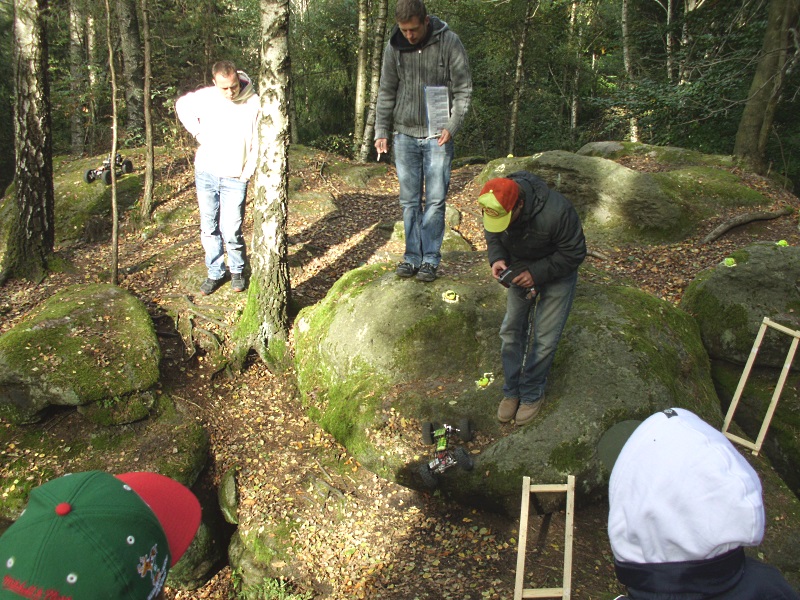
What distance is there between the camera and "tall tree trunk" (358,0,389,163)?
12.3 metres

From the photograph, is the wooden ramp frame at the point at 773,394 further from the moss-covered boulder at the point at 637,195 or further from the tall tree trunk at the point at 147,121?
the tall tree trunk at the point at 147,121

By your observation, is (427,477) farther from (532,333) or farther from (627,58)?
(627,58)

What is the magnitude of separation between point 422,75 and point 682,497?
448 centimetres

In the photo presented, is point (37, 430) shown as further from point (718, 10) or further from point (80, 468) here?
point (718, 10)

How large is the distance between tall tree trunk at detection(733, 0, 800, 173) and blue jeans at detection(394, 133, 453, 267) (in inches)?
311

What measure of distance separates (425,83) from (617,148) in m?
9.22

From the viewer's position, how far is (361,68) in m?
13.4

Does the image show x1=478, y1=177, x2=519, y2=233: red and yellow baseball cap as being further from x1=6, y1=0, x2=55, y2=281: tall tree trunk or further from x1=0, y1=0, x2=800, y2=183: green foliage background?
x1=0, y1=0, x2=800, y2=183: green foliage background

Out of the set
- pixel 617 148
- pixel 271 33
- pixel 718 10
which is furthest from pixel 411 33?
pixel 718 10

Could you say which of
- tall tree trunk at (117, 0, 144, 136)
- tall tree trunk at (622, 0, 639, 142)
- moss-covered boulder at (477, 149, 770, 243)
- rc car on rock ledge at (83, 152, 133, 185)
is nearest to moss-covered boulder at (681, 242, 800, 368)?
moss-covered boulder at (477, 149, 770, 243)

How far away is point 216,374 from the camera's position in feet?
19.9

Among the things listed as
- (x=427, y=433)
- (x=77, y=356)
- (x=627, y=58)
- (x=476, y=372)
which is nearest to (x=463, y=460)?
(x=427, y=433)

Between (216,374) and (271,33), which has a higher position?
(271,33)

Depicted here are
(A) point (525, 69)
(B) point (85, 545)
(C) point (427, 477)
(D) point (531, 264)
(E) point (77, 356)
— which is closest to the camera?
(B) point (85, 545)
